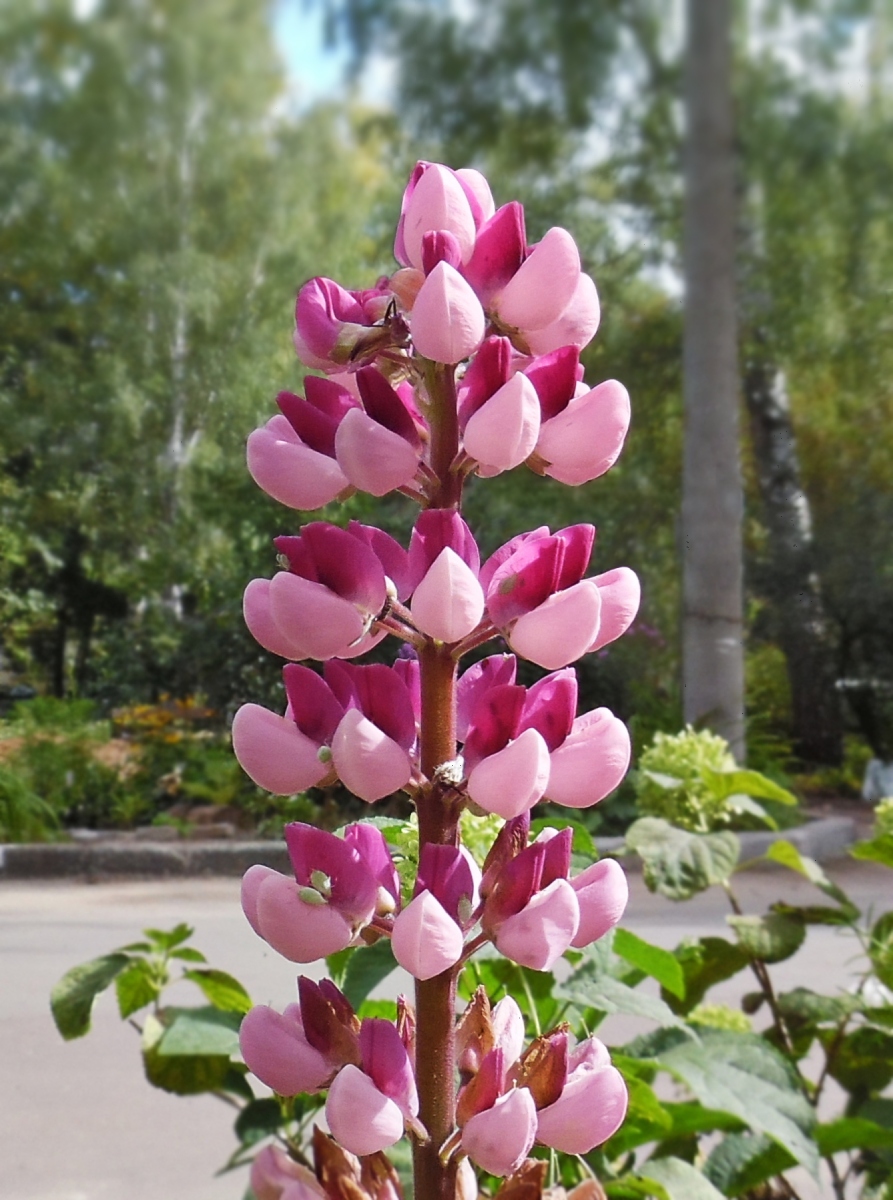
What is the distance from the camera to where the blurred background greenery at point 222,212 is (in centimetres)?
78

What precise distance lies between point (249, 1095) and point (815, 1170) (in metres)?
0.39

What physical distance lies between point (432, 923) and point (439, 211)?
236 millimetres

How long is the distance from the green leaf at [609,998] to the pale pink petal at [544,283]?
1.15 ft

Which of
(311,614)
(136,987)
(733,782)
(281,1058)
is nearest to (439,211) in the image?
(311,614)

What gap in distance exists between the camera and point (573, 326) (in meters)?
0.36

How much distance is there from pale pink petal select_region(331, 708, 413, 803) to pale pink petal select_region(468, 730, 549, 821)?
0.03 meters

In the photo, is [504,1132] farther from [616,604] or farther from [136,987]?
[136,987]

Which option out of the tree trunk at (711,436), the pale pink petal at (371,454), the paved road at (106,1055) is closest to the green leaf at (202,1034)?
the paved road at (106,1055)

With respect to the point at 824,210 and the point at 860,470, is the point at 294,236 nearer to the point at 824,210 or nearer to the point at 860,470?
the point at 824,210

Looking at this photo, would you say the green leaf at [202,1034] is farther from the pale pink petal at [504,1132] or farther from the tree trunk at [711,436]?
the tree trunk at [711,436]

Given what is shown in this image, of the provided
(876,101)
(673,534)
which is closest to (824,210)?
(876,101)

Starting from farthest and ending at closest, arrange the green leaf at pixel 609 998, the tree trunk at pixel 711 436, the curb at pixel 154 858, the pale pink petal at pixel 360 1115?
1. the tree trunk at pixel 711 436
2. the curb at pixel 154 858
3. the green leaf at pixel 609 998
4. the pale pink petal at pixel 360 1115

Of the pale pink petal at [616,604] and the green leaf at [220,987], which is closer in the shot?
the pale pink petal at [616,604]

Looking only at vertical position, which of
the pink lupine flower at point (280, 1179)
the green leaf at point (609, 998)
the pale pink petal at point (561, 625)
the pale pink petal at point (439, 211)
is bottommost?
the green leaf at point (609, 998)
